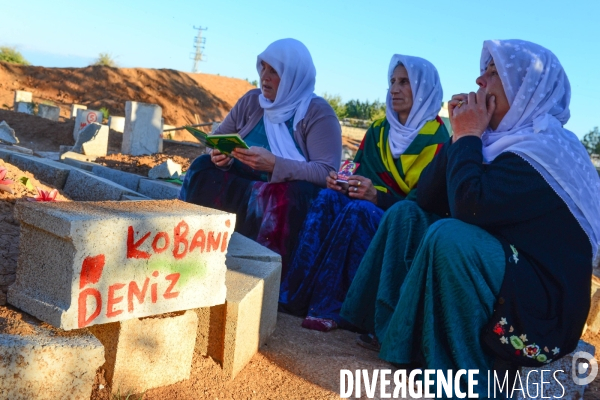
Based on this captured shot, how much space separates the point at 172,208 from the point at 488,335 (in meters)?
1.46

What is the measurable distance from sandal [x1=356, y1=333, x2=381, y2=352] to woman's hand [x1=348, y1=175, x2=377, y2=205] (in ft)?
2.76

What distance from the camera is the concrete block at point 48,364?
6.53ft

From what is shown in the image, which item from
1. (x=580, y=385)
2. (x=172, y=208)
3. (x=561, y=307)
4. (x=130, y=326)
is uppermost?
(x=172, y=208)

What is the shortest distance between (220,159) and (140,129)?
881 cm

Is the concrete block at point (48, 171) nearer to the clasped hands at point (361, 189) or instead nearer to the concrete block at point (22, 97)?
the clasped hands at point (361, 189)

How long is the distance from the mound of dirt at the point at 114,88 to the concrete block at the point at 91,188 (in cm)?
2119

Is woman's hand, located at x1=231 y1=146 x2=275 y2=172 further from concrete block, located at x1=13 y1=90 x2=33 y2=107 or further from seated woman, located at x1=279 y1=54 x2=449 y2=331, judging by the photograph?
concrete block, located at x1=13 y1=90 x2=33 y2=107

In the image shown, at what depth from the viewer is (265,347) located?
10.6 feet

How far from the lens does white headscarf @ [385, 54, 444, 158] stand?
165 inches

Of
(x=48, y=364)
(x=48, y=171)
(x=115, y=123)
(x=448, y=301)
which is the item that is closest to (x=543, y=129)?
(x=448, y=301)

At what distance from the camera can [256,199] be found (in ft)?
13.9

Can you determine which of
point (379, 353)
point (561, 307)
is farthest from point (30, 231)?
point (561, 307)

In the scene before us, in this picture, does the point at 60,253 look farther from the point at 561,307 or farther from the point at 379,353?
the point at 561,307

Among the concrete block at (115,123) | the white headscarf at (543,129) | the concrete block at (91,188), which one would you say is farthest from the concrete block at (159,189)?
the concrete block at (115,123)
